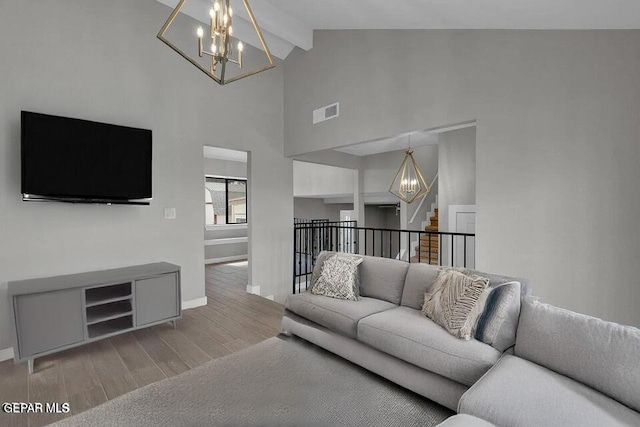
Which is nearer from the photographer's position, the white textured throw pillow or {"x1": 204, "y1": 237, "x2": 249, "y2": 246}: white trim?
the white textured throw pillow

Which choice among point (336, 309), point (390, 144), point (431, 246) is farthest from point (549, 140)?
point (390, 144)

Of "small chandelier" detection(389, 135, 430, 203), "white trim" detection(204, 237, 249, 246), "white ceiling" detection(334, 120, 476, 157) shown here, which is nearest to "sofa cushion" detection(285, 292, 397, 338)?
"white ceiling" detection(334, 120, 476, 157)

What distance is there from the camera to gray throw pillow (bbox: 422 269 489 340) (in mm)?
2033

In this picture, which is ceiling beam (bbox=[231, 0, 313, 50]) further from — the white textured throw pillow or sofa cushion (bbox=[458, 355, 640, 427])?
sofa cushion (bbox=[458, 355, 640, 427])

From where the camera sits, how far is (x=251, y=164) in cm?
469

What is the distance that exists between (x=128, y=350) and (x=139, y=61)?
3137 mm

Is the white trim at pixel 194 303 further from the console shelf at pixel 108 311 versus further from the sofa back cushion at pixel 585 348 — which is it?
the sofa back cushion at pixel 585 348

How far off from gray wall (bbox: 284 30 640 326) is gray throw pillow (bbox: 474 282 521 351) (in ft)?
3.42

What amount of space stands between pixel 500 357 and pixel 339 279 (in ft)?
4.60

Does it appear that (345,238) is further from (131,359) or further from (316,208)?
(131,359)

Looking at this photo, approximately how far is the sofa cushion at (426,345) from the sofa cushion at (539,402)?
0.56 feet

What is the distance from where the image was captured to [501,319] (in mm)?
1946

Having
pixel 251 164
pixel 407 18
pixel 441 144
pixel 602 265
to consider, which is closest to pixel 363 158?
pixel 441 144

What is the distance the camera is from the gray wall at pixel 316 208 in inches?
412
